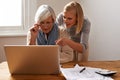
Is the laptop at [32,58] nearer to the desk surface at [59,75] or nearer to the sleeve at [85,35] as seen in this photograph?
the desk surface at [59,75]

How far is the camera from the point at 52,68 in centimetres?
165

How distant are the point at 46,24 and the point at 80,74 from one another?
0.53m

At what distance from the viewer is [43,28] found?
204 centimetres

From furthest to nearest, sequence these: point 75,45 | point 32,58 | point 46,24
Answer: point 75,45 → point 46,24 → point 32,58

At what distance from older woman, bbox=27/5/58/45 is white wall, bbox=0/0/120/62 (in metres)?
0.93

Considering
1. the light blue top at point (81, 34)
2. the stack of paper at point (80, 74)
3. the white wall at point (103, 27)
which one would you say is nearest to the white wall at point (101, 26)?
the white wall at point (103, 27)

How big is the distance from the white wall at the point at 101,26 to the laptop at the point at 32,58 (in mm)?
1376

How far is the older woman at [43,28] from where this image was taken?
1975mm

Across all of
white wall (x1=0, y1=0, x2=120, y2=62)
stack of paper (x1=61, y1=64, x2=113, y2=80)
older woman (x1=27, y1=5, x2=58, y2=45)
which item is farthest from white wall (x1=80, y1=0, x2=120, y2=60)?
stack of paper (x1=61, y1=64, x2=113, y2=80)

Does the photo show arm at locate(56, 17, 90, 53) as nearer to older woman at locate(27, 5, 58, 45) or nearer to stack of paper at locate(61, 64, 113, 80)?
older woman at locate(27, 5, 58, 45)

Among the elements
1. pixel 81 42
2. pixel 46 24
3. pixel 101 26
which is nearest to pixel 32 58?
pixel 46 24

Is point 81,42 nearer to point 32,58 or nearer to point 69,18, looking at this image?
point 69,18

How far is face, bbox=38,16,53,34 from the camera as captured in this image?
1.98 m

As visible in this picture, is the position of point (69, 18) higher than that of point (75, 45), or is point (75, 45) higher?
point (69, 18)
